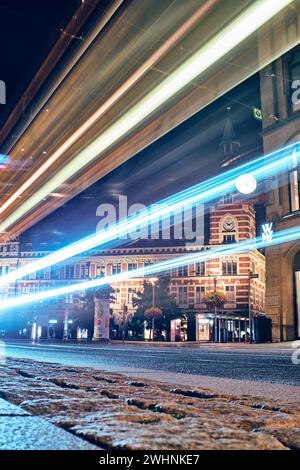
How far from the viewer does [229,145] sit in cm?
5659

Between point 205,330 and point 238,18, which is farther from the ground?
point 238,18

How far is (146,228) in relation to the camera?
6669cm

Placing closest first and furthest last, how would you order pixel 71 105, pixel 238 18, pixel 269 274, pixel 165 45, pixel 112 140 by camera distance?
pixel 238 18, pixel 165 45, pixel 71 105, pixel 112 140, pixel 269 274

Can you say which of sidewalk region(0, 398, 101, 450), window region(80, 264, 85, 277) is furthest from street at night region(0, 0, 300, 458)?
window region(80, 264, 85, 277)

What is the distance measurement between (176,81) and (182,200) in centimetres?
3939

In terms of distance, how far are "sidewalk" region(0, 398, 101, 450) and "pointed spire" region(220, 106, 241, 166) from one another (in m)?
53.1

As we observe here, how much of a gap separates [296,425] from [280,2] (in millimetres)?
8890

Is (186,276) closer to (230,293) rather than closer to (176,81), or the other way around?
(230,293)

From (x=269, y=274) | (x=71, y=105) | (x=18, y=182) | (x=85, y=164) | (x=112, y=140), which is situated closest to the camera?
(x=71, y=105)

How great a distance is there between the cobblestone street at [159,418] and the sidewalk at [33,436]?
52 mm

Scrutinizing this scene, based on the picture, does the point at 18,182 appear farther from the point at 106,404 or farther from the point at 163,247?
the point at 163,247

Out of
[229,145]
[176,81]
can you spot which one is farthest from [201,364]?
[229,145]

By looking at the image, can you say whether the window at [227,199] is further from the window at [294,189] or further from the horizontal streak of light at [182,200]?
the window at [294,189]

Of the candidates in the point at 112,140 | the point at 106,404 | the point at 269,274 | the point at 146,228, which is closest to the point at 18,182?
the point at 112,140
